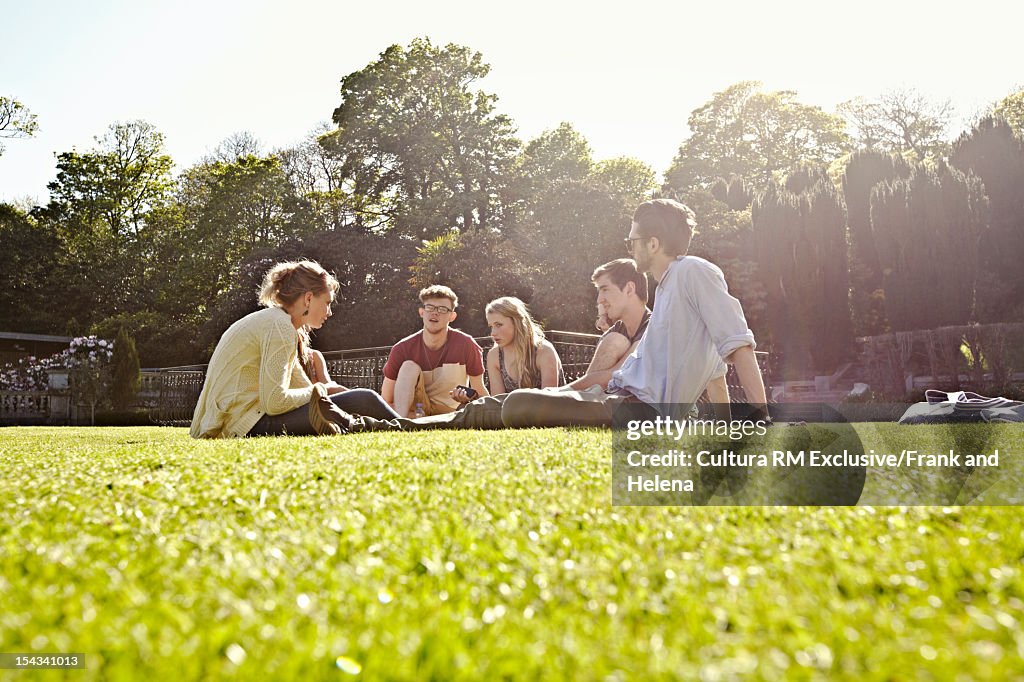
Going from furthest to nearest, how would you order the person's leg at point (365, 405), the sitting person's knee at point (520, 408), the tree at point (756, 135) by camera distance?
the tree at point (756, 135), the person's leg at point (365, 405), the sitting person's knee at point (520, 408)

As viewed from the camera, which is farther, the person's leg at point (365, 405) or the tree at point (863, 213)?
the tree at point (863, 213)

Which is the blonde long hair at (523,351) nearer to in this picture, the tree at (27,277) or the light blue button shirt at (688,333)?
the light blue button shirt at (688,333)

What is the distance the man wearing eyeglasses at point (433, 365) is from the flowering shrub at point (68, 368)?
39.0ft

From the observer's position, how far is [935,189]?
19562 mm

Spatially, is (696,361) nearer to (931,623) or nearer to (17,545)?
(931,623)

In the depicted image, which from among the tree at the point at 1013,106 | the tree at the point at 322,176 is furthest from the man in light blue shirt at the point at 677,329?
the tree at the point at 1013,106

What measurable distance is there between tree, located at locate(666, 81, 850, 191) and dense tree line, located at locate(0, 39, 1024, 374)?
0.34 feet

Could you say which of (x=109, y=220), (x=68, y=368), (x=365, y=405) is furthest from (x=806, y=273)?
(x=109, y=220)

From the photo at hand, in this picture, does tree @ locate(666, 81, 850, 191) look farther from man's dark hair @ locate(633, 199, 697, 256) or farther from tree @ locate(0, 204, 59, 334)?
man's dark hair @ locate(633, 199, 697, 256)

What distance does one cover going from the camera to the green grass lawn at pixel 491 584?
3.94 ft

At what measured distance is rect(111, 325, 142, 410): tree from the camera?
16.5 m

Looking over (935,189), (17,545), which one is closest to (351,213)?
(935,189)

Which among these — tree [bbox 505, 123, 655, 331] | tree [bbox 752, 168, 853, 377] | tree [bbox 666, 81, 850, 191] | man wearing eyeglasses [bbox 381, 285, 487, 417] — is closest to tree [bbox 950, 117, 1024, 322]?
tree [bbox 752, 168, 853, 377]

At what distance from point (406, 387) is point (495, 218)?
74.1 ft
